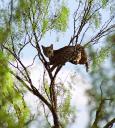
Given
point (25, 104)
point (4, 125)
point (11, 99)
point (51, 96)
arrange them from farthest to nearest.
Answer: point (51, 96)
point (25, 104)
point (11, 99)
point (4, 125)

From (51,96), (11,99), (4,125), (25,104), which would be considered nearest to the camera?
(4,125)

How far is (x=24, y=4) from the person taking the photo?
6.69 metres

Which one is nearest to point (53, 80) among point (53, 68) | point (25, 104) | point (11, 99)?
point (53, 68)

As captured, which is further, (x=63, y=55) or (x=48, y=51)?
(x=63, y=55)

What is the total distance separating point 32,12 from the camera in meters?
6.71

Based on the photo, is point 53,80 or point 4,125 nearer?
point 4,125

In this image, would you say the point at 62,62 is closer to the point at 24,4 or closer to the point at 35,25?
the point at 35,25

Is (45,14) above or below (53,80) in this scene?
Result: above

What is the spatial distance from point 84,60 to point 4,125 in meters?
3.71

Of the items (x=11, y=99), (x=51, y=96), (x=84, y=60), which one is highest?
(x=84, y=60)

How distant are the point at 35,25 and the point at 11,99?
11.0 ft

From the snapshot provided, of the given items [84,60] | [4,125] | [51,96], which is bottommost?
[4,125]

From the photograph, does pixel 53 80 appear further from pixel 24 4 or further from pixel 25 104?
pixel 24 4

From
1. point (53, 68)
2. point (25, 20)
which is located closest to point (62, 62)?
point (53, 68)
